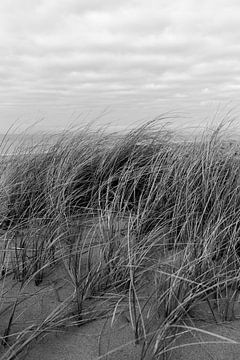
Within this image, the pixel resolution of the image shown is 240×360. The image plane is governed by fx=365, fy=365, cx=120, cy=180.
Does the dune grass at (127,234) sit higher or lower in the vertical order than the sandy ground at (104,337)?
higher

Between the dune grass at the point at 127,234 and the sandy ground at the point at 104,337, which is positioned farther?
the dune grass at the point at 127,234

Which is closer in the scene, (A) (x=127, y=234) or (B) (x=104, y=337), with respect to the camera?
(B) (x=104, y=337)

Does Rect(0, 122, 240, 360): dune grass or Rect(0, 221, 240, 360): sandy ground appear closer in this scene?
Rect(0, 221, 240, 360): sandy ground

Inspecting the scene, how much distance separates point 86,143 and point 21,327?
7.12 ft

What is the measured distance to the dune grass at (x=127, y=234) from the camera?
4.58 feet

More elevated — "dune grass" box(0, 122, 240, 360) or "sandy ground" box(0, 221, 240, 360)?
"dune grass" box(0, 122, 240, 360)

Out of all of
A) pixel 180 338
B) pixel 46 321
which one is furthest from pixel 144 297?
pixel 46 321

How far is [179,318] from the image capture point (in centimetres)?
129

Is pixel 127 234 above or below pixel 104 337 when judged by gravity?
above

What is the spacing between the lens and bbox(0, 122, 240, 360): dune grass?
4.58 ft

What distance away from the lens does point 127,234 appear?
5.68ft

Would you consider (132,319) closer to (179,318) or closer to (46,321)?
(179,318)

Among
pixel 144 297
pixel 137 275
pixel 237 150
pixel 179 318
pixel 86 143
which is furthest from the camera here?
pixel 86 143

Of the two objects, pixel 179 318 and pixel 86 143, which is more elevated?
pixel 86 143
